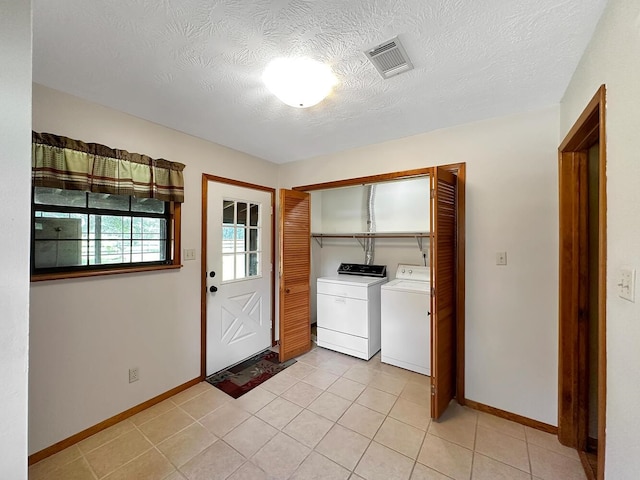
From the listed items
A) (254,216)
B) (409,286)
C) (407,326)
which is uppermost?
(254,216)

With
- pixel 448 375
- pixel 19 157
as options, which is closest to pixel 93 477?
pixel 19 157

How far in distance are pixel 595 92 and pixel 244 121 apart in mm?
2164

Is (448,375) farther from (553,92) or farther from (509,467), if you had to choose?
(553,92)

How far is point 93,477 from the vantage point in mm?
1528

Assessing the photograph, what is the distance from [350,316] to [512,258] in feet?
5.63

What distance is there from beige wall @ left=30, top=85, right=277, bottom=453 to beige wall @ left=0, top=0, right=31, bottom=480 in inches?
52.2

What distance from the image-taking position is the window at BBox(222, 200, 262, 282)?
280 cm

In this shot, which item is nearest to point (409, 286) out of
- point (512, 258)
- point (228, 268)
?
point (512, 258)

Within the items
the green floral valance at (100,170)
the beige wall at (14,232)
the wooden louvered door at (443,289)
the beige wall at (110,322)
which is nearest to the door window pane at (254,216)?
the beige wall at (110,322)

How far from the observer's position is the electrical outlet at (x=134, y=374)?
6.79ft

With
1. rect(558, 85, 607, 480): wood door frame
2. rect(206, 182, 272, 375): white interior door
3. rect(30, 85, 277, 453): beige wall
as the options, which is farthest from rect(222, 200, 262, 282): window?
rect(558, 85, 607, 480): wood door frame

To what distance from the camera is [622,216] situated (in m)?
0.98

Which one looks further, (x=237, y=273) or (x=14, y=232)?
(x=237, y=273)

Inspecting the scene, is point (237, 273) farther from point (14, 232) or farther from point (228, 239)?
point (14, 232)
